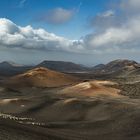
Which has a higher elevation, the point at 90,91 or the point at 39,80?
the point at 39,80

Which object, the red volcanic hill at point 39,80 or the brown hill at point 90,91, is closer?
the brown hill at point 90,91

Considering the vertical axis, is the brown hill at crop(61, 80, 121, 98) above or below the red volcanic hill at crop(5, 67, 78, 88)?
below

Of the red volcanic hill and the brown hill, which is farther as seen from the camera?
the red volcanic hill

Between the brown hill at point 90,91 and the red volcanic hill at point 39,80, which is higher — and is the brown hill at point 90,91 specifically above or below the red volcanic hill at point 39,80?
below

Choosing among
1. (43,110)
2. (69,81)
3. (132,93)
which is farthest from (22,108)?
(69,81)

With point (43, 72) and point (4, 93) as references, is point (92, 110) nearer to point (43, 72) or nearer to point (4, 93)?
point (4, 93)

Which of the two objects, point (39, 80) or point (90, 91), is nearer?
point (90, 91)

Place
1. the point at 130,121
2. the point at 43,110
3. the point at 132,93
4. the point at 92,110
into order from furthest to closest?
the point at 132,93
the point at 43,110
the point at 92,110
the point at 130,121

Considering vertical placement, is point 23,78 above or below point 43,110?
above
